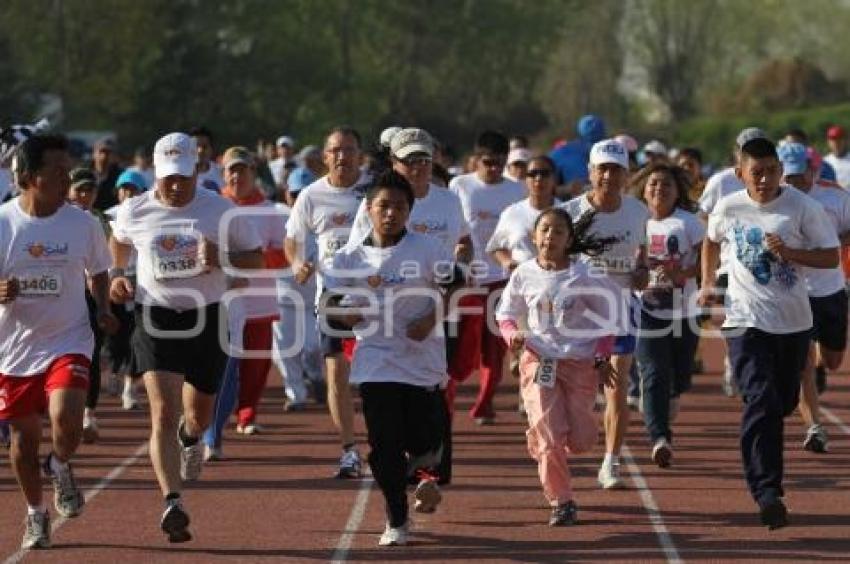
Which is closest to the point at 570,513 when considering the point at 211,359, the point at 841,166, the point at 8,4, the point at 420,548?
the point at 420,548

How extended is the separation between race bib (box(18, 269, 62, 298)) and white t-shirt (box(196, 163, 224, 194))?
5.67 meters

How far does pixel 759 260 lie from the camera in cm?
1213

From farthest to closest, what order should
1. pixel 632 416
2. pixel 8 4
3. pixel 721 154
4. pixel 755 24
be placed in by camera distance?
pixel 755 24
pixel 721 154
pixel 8 4
pixel 632 416

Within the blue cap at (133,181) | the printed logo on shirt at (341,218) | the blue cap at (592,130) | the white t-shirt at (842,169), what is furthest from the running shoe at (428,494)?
the white t-shirt at (842,169)

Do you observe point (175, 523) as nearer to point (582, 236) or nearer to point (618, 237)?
point (582, 236)

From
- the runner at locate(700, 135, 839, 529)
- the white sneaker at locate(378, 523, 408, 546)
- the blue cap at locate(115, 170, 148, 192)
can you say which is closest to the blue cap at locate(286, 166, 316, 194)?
the blue cap at locate(115, 170, 148, 192)

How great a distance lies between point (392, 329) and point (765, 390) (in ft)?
6.69

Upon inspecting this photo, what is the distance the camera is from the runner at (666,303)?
14.7 meters

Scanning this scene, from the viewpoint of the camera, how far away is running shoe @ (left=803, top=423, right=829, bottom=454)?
15.5 meters

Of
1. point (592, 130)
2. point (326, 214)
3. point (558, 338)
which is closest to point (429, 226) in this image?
point (326, 214)

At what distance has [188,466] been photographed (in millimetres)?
13984

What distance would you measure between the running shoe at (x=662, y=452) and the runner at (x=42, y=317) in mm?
4397

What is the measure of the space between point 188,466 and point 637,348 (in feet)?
9.67

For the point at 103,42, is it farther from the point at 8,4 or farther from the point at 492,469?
the point at 492,469
